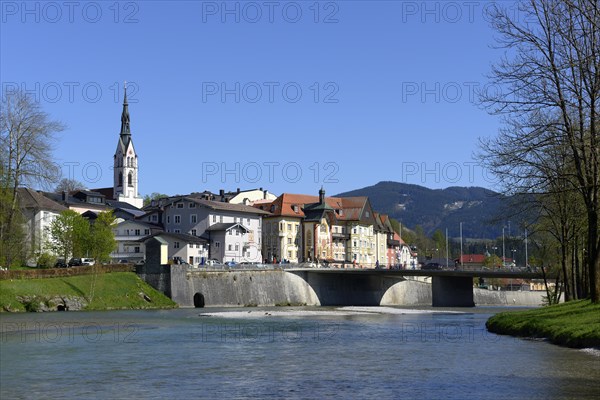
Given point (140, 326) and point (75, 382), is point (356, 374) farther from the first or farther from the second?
point (140, 326)

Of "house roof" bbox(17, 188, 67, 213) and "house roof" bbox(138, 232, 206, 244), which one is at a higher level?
"house roof" bbox(17, 188, 67, 213)

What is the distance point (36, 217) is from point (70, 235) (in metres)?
15.1

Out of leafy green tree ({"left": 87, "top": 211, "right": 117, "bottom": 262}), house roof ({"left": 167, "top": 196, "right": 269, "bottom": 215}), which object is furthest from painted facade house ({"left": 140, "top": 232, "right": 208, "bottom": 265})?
leafy green tree ({"left": 87, "top": 211, "right": 117, "bottom": 262})

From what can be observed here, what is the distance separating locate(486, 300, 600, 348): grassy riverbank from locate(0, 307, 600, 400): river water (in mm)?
1107

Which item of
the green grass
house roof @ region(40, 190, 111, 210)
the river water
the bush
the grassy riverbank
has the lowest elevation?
the river water

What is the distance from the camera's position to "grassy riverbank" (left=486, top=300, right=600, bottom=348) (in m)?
39.6

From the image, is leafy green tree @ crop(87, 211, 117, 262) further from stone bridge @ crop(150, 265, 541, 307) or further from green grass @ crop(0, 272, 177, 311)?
stone bridge @ crop(150, 265, 541, 307)

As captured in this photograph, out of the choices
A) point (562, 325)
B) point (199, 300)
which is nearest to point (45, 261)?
point (199, 300)

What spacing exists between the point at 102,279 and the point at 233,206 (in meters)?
48.9

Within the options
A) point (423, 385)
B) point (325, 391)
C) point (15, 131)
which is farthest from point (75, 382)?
point (15, 131)

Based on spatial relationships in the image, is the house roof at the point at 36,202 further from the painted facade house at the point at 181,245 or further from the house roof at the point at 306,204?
the house roof at the point at 306,204

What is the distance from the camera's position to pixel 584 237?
6297 centimetres

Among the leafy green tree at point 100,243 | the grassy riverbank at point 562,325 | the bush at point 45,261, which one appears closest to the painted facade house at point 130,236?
the leafy green tree at point 100,243

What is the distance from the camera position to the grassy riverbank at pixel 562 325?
3956 centimetres
